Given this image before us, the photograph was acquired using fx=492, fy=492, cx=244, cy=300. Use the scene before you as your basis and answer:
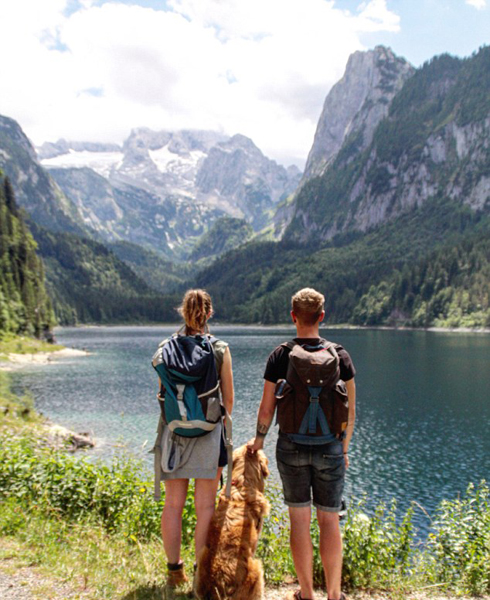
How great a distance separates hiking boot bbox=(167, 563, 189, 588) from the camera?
6.76 metres

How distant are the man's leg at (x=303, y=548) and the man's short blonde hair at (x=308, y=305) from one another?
2.52 metres

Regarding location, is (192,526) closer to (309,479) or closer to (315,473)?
(309,479)

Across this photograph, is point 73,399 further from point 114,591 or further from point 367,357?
point 367,357

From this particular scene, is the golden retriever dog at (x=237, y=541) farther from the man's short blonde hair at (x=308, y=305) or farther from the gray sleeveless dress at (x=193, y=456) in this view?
the man's short blonde hair at (x=308, y=305)

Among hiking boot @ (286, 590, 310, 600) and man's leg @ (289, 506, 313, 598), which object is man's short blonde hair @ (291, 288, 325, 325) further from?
hiking boot @ (286, 590, 310, 600)

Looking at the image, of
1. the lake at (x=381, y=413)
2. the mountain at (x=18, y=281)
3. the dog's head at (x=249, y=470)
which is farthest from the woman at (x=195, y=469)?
the mountain at (x=18, y=281)

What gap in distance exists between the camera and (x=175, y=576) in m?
6.78

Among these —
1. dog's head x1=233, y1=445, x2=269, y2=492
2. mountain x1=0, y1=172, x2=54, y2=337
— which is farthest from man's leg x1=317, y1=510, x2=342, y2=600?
mountain x1=0, y1=172, x2=54, y2=337

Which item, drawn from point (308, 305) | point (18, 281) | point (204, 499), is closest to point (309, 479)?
point (204, 499)

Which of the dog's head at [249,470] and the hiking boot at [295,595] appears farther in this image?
the dog's head at [249,470]

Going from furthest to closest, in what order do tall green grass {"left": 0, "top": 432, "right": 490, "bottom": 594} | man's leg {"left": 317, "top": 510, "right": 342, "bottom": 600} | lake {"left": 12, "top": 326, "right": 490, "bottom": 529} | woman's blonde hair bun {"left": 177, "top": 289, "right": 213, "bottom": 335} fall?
lake {"left": 12, "top": 326, "right": 490, "bottom": 529} < tall green grass {"left": 0, "top": 432, "right": 490, "bottom": 594} < woman's blonde hair bun {"left": 177, "top": 289, "right": 213, "bottom": 335} < man's leg {"left": 317, "top": 510, "right": 342, "bottom": 600}

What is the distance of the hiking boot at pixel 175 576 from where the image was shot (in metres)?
6.76

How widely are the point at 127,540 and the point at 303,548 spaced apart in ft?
13.1

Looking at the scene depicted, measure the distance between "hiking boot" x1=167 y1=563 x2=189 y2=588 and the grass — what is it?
0.17 m
